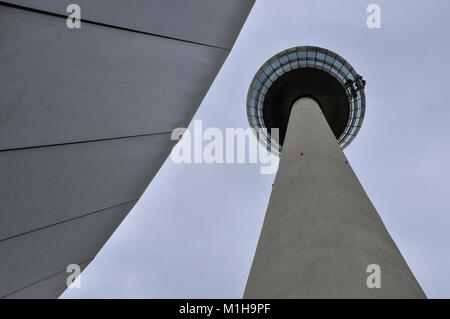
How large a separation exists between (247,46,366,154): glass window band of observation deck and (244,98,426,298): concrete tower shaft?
651 inches

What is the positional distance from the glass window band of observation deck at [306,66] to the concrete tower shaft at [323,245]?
16.5 meters

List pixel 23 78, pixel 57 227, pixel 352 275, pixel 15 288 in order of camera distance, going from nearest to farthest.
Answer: pixel 352 275, pixel 23 78, pixel 57 227, pixel 15 288

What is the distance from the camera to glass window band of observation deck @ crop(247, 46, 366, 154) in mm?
22281

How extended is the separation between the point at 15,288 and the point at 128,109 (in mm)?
7790

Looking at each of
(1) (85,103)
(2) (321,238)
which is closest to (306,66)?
(1) (85,103)

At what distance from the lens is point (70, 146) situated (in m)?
7.00

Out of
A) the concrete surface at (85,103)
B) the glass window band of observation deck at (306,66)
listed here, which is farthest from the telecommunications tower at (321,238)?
the glass window band of observation deck at (306,66)

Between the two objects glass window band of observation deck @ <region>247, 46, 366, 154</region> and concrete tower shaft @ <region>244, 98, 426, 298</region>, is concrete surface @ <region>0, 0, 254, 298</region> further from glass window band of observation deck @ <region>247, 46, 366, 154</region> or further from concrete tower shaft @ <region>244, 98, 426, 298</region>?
glass window band of observation deck @ <region>247, 46, 366, 154</region>

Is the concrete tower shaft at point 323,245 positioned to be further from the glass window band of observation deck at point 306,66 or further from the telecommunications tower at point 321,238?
the glass window band of observation deck at point 306,66

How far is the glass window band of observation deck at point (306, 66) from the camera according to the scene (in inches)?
877

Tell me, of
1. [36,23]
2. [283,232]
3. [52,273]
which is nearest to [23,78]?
[36,23]

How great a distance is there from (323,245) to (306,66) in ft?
67.3

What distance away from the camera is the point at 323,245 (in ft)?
15.5

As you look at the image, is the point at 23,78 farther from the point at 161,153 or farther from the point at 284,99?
the point at 284,99
